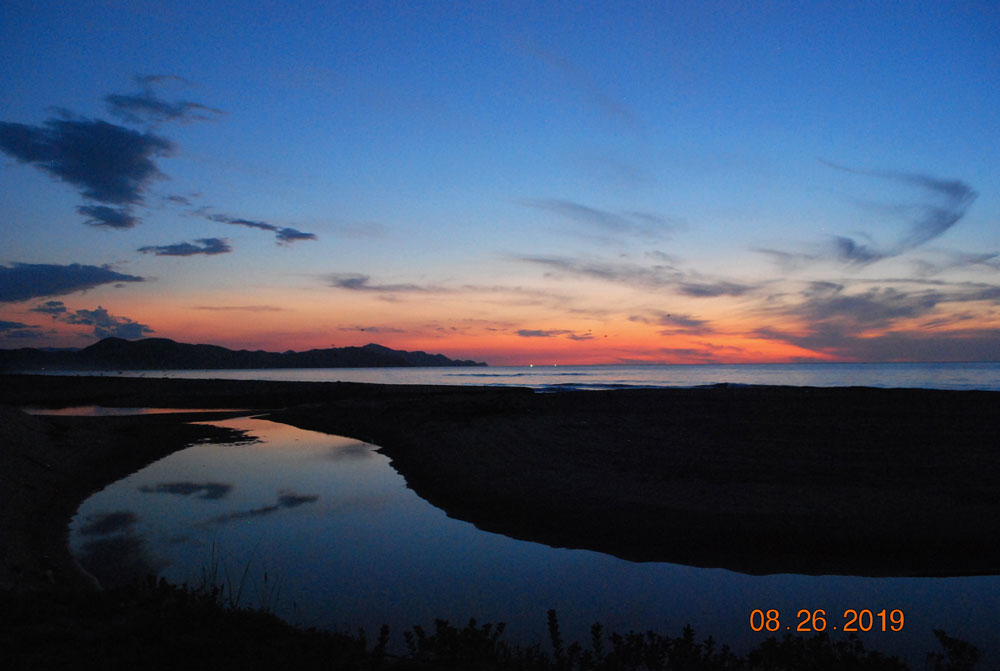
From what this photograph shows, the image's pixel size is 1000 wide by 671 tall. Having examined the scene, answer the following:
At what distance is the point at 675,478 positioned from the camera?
14.1 metres

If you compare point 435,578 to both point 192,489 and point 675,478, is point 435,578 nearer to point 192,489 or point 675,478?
point 675,478

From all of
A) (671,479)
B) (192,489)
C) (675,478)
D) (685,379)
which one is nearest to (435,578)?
(671,479)

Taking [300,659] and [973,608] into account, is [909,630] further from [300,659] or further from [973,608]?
[300,659]

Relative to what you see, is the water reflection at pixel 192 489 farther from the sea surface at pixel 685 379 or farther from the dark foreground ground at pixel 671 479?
the sea surface at pixel 685 379

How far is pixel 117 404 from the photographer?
45.4 m

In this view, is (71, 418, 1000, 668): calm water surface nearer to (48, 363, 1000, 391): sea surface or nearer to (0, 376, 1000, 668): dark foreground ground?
(0, 376, 1000, 668): dark foreground ground

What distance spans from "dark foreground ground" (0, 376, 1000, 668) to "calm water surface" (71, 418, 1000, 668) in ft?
2.08

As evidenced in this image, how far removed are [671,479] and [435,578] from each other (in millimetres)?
7076

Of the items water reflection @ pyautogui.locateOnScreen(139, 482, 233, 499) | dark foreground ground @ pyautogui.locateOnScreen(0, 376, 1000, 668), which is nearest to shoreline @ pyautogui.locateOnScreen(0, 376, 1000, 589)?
dark foreground ground @ pyautogui.locateOnScreen(0, 376, 1000, 668)

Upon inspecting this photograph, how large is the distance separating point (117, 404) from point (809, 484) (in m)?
49.5

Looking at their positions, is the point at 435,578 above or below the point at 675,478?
below

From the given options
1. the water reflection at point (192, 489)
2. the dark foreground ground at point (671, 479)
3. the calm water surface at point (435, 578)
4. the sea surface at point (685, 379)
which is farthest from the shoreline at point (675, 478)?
the sea surface at point (685, 379)

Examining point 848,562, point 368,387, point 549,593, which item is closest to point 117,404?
point 368,387

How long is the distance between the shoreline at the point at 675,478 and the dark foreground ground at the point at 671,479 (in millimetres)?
47
